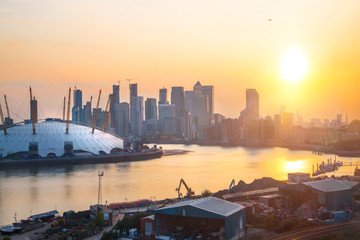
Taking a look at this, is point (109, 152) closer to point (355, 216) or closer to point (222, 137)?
point (355, 216)

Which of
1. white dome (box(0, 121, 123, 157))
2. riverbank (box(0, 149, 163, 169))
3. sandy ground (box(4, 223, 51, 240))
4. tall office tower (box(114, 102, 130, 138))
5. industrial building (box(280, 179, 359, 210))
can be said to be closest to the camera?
sandy ground (box(4, 223, 51, 240))

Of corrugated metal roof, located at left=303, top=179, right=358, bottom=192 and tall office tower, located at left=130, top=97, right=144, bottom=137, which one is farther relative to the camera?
tall office tower, located at left=130, top=97, right=144, bottom=137

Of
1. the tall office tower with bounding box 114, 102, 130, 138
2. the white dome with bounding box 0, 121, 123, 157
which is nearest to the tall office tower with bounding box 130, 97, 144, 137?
the tall office tower with bounding box 114, 102, 130, 138

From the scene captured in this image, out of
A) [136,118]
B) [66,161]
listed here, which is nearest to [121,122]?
[136,118]

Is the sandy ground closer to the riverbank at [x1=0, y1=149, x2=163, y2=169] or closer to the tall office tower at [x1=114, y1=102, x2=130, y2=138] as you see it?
the riverbank at [x1=0, y1=149, x2=163, y2=169]

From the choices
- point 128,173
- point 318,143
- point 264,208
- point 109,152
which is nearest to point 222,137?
point 318,143

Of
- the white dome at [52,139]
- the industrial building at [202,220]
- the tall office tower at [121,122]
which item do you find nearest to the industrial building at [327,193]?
the industrial building at [202,220]
